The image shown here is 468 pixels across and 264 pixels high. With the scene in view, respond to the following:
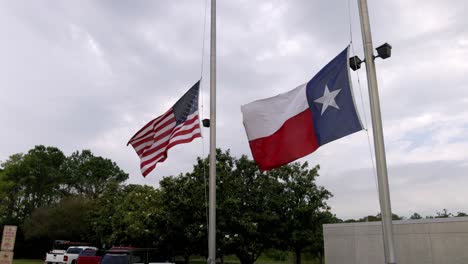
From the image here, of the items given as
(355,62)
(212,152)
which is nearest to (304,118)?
(355,62)

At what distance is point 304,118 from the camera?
9500mm

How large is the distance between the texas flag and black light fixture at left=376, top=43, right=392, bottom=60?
738 mm

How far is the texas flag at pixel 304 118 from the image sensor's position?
840cm

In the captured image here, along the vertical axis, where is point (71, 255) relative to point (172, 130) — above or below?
below

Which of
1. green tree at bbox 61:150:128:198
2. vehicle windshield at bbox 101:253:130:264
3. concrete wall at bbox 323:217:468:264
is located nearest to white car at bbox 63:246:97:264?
vehicle windshield at bbox 101:253:130:264

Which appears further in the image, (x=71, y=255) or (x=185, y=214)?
(x=71, y=255)

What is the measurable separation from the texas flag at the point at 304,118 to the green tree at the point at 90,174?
62.4 metres

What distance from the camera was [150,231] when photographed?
26.7m

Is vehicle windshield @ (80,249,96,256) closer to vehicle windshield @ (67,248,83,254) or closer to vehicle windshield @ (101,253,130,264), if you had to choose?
vehicle windshield @ (67,248,83,254)

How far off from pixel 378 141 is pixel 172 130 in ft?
20.8

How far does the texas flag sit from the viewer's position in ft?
27.6

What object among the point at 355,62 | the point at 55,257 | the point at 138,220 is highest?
the point at 355,62

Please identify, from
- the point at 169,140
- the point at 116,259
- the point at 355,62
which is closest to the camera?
the point at 355,62

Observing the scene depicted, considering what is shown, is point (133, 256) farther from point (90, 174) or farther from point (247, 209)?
point (90, 174)
